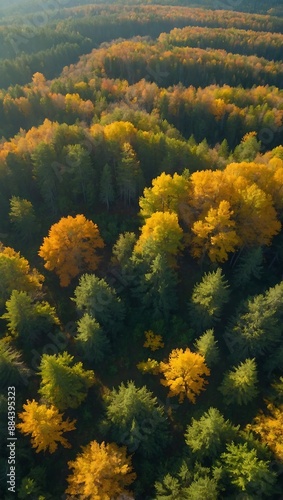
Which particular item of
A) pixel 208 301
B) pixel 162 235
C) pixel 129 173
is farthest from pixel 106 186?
pixel 208 301

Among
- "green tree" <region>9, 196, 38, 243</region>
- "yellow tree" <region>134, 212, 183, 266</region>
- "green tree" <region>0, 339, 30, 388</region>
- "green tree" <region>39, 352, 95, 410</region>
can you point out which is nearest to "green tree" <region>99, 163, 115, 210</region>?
"green tree" <region>9, 196, 38, 243</region>

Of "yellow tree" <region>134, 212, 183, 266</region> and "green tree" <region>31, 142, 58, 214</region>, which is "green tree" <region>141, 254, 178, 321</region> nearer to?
"yellow tree" <region>134, 212, 183, 266</region>

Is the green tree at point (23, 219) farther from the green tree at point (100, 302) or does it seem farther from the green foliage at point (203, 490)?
the green foliage at point (203, 490)

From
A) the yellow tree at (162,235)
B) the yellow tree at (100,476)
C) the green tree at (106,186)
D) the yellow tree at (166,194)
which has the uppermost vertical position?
the green tree at (106,186)

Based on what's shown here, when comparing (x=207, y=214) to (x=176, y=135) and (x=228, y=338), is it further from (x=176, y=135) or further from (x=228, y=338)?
(x=176, y=135)

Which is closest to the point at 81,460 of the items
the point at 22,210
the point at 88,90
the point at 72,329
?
the point at 72,329

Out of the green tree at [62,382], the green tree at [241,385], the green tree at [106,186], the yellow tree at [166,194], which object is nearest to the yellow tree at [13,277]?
the green tree at [62,382]

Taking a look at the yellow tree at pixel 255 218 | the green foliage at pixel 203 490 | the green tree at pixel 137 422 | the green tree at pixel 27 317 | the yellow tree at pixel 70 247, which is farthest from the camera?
the yellow tree at pixel 70 247
